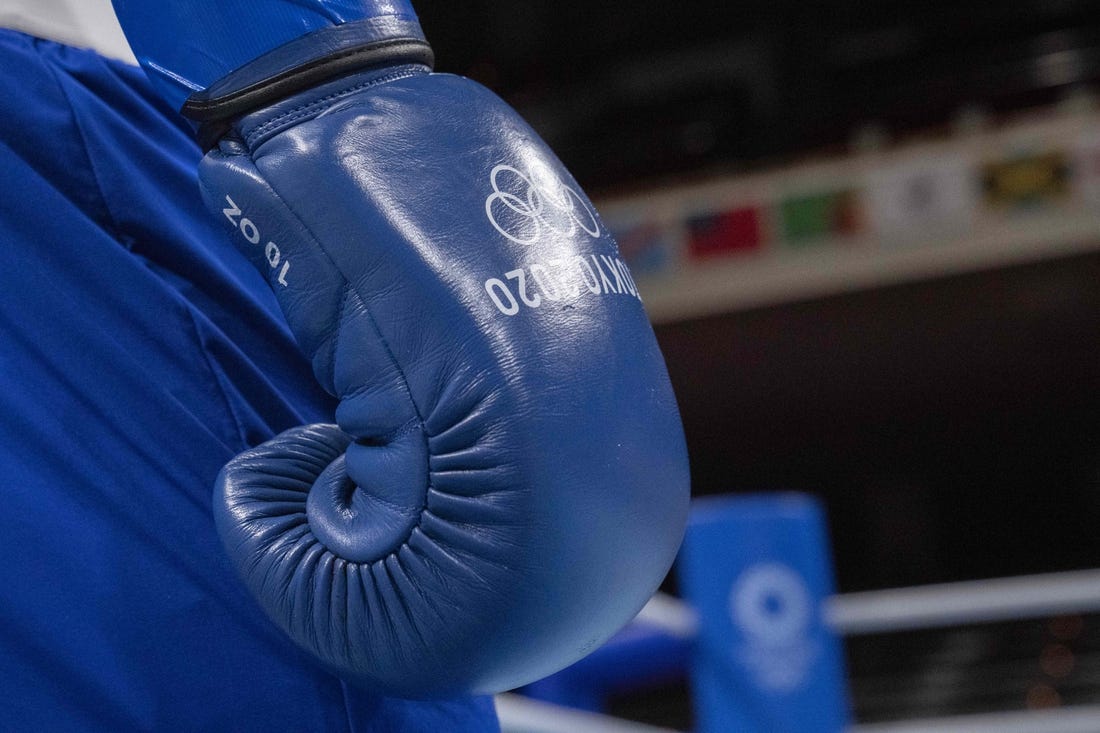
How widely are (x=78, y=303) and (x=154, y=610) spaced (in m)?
0.15

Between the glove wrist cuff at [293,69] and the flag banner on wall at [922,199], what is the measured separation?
5594 millimetres

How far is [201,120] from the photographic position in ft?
1.80

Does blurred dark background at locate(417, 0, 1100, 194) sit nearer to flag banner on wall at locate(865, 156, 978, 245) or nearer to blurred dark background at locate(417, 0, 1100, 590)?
blurred dark background at locate(417, 0, 1100, 590)

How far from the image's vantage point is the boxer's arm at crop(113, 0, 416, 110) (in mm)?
525

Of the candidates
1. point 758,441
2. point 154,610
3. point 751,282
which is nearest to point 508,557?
point 154,610

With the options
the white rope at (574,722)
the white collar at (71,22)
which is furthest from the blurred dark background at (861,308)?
the white collar at (71,22)

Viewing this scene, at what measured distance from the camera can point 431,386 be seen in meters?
0.50

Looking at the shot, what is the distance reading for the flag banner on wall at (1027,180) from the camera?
18.2 feet

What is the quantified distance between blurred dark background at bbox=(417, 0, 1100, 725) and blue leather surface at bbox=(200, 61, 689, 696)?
5313mm

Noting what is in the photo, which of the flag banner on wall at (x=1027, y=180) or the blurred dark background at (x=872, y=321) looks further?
the blurred dark background at (x=872, y=321)

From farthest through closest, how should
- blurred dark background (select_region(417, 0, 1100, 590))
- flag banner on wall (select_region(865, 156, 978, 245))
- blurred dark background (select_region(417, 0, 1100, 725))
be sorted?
blurred dark background (select_region(417, 0, 1100, 590)) < blurred dark background (select_region(417, 0, 1100, 725)) < flag banner on wall (select_region(865, 156, 978, 245))

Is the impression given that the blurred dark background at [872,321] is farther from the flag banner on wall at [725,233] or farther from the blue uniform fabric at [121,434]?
the blue uniform fabric at [121,434]

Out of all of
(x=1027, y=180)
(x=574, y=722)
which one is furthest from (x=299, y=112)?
(x=1027, y=180)

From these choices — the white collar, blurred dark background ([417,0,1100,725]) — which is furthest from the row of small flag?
the white collar
